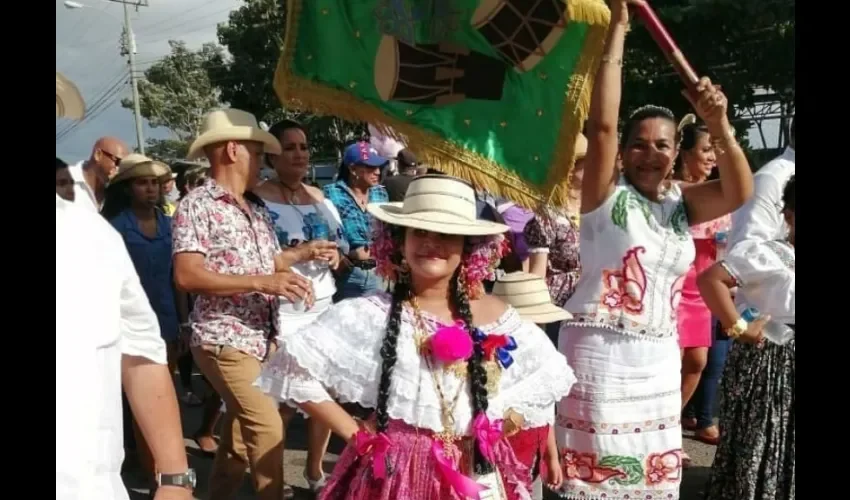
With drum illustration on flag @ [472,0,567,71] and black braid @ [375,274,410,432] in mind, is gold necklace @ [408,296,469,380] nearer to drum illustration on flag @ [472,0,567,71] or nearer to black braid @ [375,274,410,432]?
black braid @ [375,274,410,432]

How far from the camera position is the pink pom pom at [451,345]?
2520 mm

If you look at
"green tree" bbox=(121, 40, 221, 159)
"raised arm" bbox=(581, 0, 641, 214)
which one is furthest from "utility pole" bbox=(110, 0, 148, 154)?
"raised arm" bbox=(581, 0, 641, 214)

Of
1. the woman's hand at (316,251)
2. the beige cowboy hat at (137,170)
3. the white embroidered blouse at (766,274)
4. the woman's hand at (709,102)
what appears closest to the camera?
the woman's hand at (709,102)

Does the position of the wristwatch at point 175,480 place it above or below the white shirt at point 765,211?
below

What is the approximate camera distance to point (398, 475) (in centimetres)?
246

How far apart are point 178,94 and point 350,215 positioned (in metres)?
41.6

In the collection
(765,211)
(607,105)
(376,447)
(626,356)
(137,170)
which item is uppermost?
(607,105)

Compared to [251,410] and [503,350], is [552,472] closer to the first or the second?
[503,350]

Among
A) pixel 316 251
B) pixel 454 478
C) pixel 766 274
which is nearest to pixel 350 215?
pixel 316 251

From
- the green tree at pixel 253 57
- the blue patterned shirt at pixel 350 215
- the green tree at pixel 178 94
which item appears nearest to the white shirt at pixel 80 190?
the blue patterned shirt at pixel 350 215

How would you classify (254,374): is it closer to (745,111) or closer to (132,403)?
(132,403)

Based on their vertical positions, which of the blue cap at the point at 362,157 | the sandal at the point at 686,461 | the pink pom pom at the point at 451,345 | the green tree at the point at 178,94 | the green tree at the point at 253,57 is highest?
the green tree at the point at 178,94

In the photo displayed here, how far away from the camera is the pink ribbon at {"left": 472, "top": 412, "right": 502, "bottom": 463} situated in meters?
2.55

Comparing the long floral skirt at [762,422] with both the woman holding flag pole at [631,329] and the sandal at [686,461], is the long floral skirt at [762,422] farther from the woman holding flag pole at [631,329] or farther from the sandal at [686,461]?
the sandal at [686,461]
